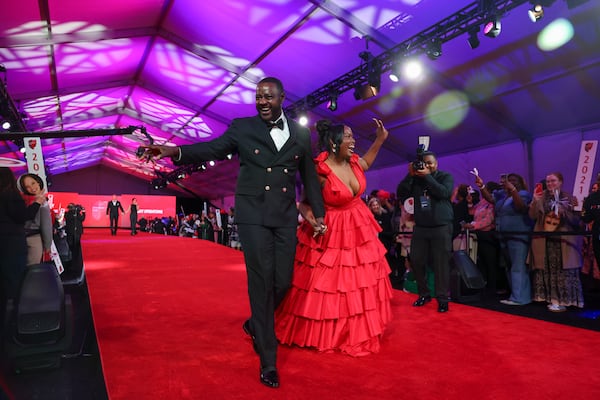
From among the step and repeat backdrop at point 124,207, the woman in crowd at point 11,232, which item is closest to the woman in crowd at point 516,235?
the woman in crowd at point 11,232

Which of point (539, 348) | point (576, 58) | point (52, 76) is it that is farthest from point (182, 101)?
point (539, 348)

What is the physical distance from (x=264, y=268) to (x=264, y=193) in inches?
15.6

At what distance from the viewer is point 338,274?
8.86 feet

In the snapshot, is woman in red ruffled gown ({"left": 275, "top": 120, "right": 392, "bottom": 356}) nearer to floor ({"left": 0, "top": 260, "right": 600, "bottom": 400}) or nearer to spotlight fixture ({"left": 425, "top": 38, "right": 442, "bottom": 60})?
floor ({"left": 0, "top": 260, "right": 600, "bottom": 400})

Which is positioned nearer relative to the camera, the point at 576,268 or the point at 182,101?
the point at 576,268

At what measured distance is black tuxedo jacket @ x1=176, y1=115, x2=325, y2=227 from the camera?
2.25 meters

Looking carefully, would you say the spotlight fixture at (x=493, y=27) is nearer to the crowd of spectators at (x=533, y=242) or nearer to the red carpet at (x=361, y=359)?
the crowd of spectators at (x=533, y=242)

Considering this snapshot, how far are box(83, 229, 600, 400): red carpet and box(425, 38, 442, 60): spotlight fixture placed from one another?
4.54m

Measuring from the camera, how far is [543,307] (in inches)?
195

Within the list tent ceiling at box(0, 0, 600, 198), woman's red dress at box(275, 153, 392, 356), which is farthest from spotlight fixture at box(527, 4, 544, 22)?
woman's red dress at box(275, 153, 392, 356)

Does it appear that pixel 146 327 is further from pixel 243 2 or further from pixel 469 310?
pixel 243 2

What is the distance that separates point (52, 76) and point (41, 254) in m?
8.25

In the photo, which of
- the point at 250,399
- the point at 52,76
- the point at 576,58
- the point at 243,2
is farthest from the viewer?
the point at 52,76

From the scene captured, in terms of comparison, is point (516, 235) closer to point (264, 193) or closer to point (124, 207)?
point (264, 193)
